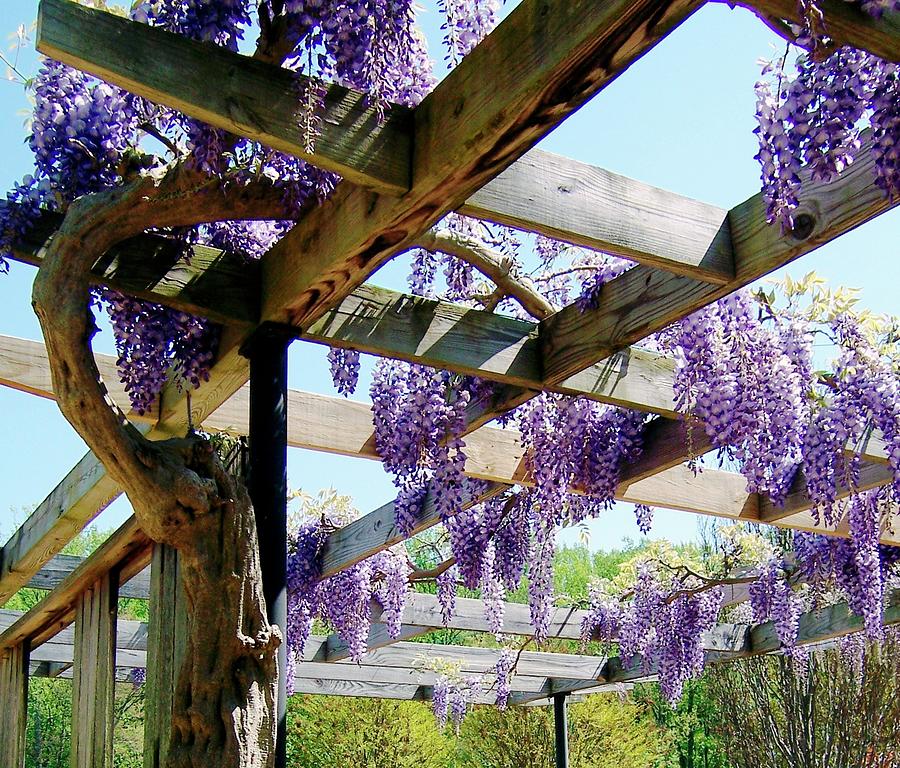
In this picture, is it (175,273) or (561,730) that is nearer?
(175,273)

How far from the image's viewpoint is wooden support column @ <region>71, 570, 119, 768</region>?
2.94 meters

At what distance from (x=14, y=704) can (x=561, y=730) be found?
17.0ft

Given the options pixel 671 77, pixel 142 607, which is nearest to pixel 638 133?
pixel 671 77

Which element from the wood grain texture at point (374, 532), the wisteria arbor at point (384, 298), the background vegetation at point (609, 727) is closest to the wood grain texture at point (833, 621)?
the background vegetation at point (609, 727)

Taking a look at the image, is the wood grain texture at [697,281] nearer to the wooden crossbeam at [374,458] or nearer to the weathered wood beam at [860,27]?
the weathered wood beam at [860,27]

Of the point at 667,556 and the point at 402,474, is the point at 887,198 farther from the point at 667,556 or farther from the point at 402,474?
the point at 667,556

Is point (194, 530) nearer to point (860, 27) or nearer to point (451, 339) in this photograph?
point (451, 339)

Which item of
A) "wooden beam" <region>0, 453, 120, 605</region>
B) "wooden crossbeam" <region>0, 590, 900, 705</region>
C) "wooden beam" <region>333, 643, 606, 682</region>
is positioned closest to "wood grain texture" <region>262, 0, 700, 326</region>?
"wooden beam" <region>0, 453, 120, 605</region>

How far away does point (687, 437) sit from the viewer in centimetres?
372

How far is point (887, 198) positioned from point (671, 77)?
2927 millimetres

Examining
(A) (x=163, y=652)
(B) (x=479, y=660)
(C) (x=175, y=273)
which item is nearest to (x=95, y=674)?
(A) (x=163, y=652)

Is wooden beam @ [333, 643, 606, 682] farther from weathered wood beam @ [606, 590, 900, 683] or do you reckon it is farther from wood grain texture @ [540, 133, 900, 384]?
wood grain texture @ [540, 133, 900, 384]

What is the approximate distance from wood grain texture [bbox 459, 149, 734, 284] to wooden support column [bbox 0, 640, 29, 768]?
3.20 metres

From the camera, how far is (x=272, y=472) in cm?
261
